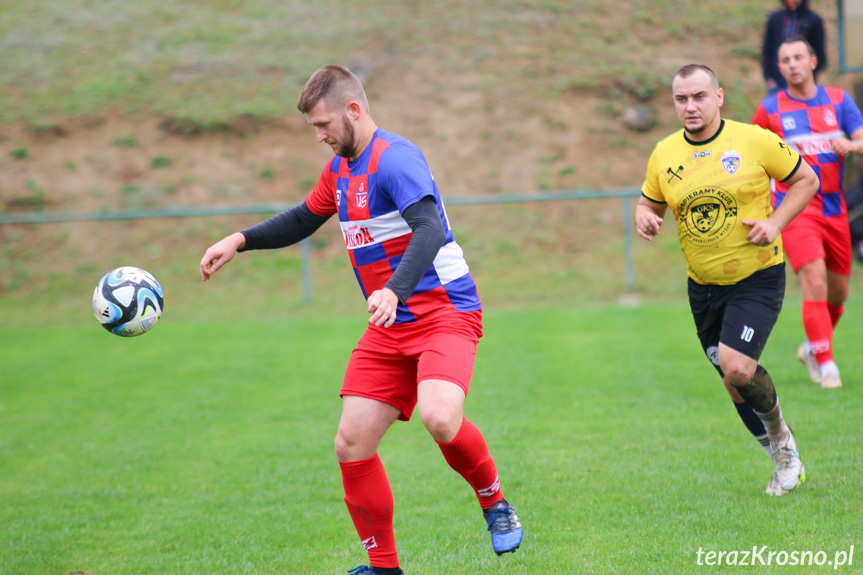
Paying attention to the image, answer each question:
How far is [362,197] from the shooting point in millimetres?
3883

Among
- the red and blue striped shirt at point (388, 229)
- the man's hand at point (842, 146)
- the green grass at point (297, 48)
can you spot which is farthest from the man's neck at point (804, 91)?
the green grass at point (297, 48)

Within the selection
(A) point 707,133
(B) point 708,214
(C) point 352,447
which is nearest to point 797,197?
(B) point 708,214

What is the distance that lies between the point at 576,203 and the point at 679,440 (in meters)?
11.1

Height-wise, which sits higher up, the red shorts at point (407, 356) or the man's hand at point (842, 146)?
the man's hand at point (842, 146)

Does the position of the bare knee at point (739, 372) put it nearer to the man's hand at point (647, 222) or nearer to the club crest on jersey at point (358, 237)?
the man's hand at point (647, 222)

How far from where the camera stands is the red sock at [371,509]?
3.79m

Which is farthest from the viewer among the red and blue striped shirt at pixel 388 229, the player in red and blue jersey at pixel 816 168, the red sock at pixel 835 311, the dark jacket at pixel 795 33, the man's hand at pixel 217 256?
the dark jacket at pixel 795 33

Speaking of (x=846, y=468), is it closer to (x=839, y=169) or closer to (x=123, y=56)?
(x=839, y=169)

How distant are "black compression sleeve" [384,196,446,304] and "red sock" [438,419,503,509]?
0.72 meters

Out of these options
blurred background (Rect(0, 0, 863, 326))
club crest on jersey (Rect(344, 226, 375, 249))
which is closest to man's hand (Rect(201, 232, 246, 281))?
club crest on jersey (Rect(344, 226, 375, 249))

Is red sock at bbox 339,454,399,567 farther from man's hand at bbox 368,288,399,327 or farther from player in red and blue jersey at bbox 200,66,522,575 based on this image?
man's hand at bbox 368,288,399,327

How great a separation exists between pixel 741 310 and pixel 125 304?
326 cm

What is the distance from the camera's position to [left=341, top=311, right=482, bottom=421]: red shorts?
3.79m

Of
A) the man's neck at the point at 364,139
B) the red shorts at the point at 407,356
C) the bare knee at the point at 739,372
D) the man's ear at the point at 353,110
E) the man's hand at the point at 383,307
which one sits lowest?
the bare knee at the point at 739,372
